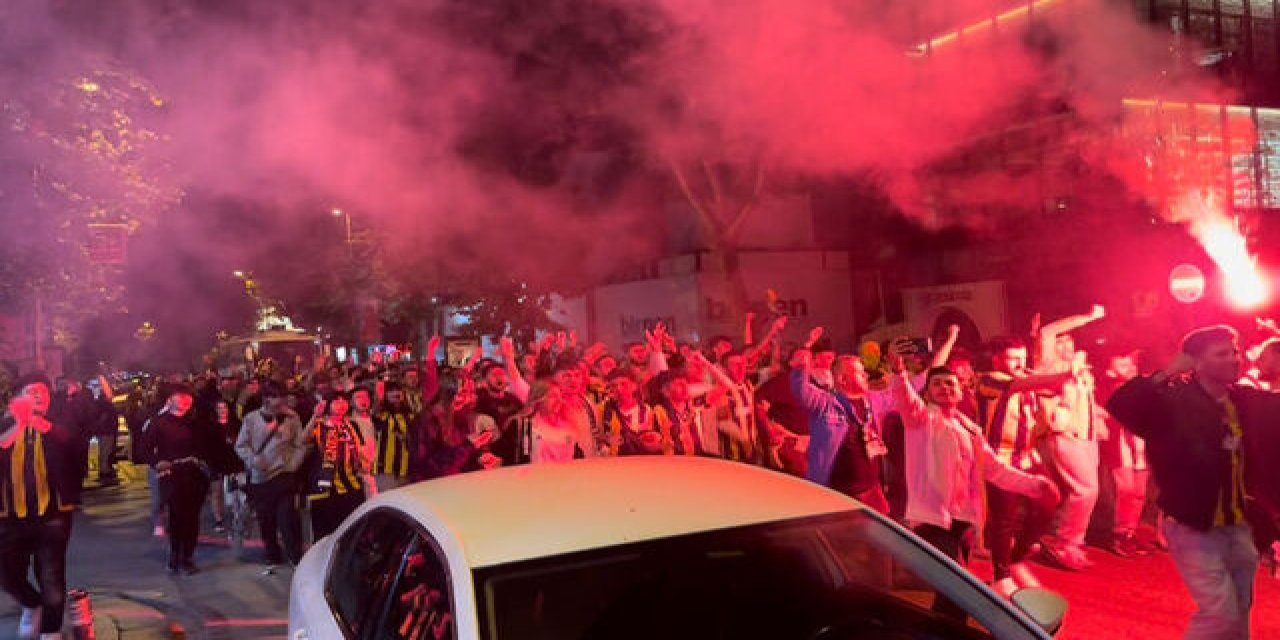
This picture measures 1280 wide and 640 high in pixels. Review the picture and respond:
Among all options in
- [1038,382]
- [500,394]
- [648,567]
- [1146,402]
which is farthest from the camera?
[500,394]

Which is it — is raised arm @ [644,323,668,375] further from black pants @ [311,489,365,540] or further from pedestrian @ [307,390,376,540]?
black pants @ [311,489,365,540]

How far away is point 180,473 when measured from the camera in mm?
7574

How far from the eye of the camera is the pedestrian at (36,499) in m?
5.29

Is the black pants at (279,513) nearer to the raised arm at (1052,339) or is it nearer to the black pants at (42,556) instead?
the black pants at (42,556)

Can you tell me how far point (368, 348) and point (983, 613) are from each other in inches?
994

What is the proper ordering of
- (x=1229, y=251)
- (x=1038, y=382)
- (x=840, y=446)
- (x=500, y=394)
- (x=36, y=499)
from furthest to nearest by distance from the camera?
(x=1229, y=251)
(x=500, y=394)
(x=1038, y=382)
(x=840, y=446)
(x=36, y=499)

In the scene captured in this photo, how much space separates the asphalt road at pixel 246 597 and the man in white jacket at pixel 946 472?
0.73 meters

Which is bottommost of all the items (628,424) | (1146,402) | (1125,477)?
(1125,477)

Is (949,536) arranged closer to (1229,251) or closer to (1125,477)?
(1125,477)

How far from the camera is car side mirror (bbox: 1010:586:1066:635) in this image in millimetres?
2637

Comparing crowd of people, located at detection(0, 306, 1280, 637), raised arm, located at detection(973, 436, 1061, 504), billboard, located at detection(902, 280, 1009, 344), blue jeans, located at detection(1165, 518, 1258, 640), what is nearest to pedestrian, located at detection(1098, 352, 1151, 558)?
crowd of people, located at detection(0, 306, 1280, 637)

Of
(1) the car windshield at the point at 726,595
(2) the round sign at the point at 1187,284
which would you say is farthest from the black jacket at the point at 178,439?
(2) the round sign at the point at 1187,284

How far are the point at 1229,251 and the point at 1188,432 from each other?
1264 centimetres

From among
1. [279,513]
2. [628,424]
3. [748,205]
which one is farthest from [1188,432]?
[748,205]
